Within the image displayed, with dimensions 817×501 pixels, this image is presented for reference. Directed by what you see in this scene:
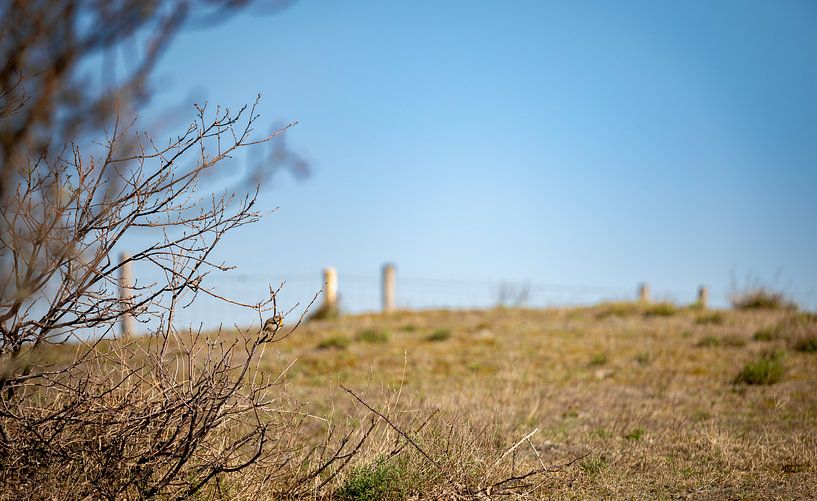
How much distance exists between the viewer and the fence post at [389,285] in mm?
19922

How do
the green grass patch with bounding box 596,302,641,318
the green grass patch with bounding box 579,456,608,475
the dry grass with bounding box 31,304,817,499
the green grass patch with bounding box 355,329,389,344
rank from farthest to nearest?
the green grass patch with bounding box 596,302,641,318 → the green grass patch with bounding box 355,329,389,344 → the green grass patch with bounding box 579,456,608,475 → the dry grass with bounding box 31,304,817,499

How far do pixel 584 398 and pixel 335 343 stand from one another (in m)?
4.70

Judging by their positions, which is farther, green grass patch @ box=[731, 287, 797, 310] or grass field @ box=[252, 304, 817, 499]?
green grass patch @ box=[731, 287, 797, 310]

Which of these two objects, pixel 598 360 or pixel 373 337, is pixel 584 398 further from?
pixel 373 337

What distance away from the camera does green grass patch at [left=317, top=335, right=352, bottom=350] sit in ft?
37.9

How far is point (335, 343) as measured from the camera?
38.3 feet

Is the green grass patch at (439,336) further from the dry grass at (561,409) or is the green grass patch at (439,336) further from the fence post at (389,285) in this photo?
the fence post at (389,285)

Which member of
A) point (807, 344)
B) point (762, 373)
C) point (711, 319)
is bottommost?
point (762, 373)

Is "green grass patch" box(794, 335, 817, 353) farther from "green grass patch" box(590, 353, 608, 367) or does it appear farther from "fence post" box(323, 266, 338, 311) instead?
"fence post" box(323, 266, 338, 311)

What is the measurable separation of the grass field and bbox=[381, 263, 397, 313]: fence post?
14.3 ft

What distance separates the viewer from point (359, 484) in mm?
4379

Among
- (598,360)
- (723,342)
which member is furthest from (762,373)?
(723,342)

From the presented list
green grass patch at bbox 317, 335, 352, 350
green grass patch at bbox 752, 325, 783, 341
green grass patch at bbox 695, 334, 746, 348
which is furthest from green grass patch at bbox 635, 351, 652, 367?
green grass patch at bbox 317, 335, 352, 350

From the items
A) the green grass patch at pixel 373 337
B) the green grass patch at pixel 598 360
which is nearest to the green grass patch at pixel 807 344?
the green grass patch at pixel 598 360
